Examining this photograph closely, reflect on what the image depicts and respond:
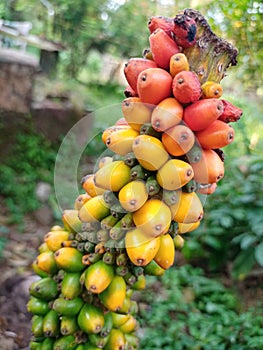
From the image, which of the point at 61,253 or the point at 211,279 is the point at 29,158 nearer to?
the point at 211,279

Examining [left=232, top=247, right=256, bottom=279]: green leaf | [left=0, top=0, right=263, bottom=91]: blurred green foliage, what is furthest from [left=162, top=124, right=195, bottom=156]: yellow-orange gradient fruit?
[left=0, top=0, right=263, bottom=91]: blurred green foliage

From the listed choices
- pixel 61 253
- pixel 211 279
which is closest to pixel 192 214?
pixel 61 253

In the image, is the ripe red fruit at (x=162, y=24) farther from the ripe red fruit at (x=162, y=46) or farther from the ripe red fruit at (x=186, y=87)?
the ripe red fruit at (x=186, y=87)

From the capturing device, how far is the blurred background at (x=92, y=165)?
252 centimetres

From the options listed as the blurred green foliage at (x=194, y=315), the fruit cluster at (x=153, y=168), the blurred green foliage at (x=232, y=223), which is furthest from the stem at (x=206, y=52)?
the blurred green foliage at (x=232, y=223)

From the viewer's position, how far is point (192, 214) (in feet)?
4.16

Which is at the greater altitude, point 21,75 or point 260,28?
point 260,28

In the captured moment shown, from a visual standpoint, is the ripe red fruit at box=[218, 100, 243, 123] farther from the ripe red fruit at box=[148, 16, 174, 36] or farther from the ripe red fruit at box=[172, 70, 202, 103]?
the ripe red fruit at box=[148, 16, 174, 36]

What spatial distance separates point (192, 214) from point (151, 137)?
256mm

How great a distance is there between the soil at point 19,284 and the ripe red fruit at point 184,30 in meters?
1.67

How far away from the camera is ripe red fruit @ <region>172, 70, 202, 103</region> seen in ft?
3.83

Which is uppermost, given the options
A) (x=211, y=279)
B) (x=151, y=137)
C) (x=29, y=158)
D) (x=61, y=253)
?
(x=151, y=137)

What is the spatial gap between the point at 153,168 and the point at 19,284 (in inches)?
66.1

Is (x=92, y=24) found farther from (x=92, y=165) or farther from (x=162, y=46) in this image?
(x=162, y=46)
